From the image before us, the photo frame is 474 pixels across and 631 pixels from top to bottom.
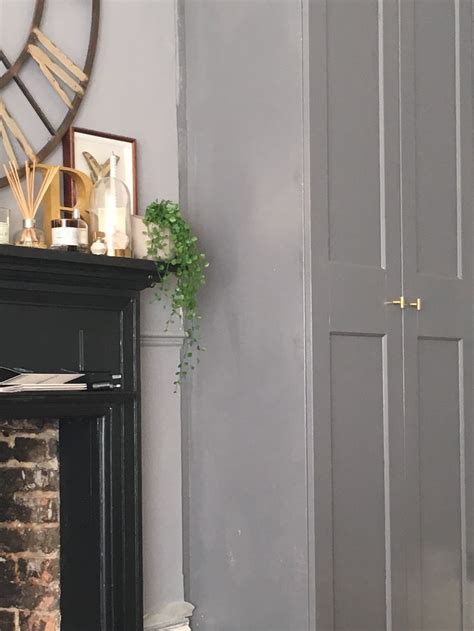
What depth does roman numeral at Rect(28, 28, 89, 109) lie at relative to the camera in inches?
114

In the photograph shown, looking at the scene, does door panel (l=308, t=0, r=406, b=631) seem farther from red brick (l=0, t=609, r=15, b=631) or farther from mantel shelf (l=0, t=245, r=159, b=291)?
red brick (l=0, t=609, r=15, b=631)

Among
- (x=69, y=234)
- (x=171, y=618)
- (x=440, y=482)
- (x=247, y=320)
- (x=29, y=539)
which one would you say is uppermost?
(x=69, y=234)

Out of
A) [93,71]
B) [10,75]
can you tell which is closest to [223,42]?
[93,71]

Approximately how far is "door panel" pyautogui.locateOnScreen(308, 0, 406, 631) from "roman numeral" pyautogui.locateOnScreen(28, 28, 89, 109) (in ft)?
2.42

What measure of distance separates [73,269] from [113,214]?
245 mm

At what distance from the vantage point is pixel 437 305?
337 centimetres

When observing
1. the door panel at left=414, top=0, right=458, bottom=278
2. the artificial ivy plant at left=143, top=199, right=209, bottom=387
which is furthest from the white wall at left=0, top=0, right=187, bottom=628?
the door panel at left=414, top=0, right=458, bottom=278

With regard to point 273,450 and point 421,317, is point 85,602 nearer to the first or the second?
point 273,450

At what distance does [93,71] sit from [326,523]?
1603 millimetres

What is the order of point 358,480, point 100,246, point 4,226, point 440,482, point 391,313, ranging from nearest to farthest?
1. point 4,226
2. point 100,246
3. point 358,480
4. point 391,313
5. point 440,482

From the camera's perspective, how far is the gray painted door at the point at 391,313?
2924 millimetres

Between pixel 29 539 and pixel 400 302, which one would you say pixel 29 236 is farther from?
pixel 400 302

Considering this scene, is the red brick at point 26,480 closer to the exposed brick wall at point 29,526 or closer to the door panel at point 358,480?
the exposed brick wall at point 29,526

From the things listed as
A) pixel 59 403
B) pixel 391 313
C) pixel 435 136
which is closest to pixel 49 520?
pixel 59 403
